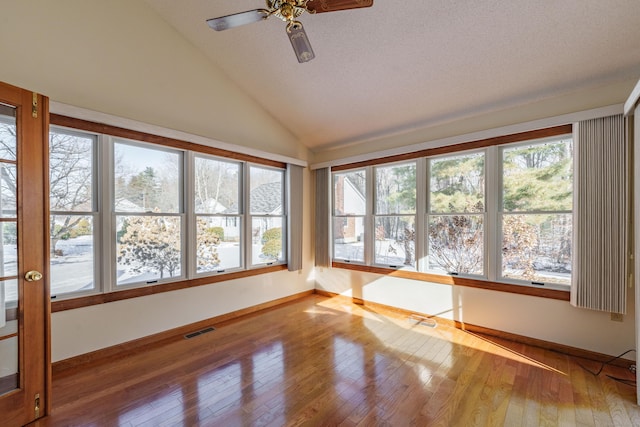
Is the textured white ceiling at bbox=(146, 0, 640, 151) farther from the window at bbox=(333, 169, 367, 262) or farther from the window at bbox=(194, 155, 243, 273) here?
the window at bbox=(194, 155, 243, 273)

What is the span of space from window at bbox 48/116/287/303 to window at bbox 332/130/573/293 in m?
1.90

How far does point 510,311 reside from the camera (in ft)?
Result: 10.6

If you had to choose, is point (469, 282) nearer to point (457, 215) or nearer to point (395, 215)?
point (457, 215)

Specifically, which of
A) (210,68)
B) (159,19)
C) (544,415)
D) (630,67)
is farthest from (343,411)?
(159,19)

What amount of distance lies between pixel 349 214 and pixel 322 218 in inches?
20.7

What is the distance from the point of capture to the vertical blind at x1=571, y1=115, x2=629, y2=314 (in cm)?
257

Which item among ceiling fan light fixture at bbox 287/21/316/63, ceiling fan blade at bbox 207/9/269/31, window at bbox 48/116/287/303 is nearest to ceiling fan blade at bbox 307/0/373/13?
ceiling fan light fixture at bbox 287/21/316/63

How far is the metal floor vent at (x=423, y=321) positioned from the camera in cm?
366

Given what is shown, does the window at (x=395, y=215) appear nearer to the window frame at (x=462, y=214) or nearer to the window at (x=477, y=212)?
the window at (x=477, y=212)

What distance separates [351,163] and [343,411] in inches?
140

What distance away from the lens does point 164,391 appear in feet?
7.43

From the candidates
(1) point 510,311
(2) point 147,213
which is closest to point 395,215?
(1) point 510,311

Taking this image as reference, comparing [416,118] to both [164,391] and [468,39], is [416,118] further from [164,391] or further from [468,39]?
[164,391]

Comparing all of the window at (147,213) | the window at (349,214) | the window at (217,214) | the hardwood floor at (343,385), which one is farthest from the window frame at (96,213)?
the window at (349,214)
